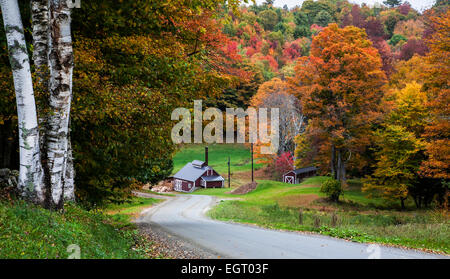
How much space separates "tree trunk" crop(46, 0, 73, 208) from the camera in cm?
705

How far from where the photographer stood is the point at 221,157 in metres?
71.4

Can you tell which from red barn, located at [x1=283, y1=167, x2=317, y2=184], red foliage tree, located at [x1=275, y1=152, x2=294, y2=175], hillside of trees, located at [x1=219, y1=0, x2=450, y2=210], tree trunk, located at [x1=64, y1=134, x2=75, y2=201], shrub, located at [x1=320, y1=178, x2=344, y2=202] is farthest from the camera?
red barn, located at [x1=283, y1=167, x2=317, y2=184]

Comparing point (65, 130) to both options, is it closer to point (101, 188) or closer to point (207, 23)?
point (101, 188)

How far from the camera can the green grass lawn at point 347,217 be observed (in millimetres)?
11546

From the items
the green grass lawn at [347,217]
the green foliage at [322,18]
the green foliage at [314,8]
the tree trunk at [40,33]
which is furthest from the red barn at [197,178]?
the green foliage at [314,8]

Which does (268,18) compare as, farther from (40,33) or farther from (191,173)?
(40,33)

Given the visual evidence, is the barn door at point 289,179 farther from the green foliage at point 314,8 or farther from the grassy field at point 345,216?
the green foliage at point 314,8

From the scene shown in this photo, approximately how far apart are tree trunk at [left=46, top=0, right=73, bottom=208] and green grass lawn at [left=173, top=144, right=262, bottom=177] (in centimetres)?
5283

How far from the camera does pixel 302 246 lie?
909 cm

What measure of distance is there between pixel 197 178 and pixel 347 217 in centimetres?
3422

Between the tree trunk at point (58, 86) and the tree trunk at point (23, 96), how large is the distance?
37cm

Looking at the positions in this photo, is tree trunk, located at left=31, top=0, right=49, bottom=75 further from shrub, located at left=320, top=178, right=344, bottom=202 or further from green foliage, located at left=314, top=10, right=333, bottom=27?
green foliage, located at left=314, top=10, right=333, bottom=27

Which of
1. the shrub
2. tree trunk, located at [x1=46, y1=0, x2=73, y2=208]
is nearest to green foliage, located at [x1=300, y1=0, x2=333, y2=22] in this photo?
the shrub

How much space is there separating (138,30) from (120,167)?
4386 mm
